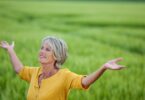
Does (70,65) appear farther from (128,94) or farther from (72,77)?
(72,77)

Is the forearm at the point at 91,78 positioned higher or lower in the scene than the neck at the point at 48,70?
lower

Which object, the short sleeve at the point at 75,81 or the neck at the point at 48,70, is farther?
the neck at the point at 48,70

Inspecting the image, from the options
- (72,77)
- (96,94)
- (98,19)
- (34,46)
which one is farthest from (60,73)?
(98,19)

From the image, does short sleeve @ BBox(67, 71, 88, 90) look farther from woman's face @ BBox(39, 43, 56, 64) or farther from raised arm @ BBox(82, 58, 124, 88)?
woman's face @ BBox(39, 43, 56, 64)

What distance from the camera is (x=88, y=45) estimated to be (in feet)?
14.8

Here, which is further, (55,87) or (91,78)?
(55,87)

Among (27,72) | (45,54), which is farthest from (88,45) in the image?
(45,54)

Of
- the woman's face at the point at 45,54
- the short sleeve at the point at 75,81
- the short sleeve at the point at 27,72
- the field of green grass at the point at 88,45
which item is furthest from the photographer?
the field of green grass at the point at 88,45

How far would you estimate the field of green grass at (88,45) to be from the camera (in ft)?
9.93

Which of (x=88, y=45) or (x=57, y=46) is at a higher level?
(x=57, y=46)

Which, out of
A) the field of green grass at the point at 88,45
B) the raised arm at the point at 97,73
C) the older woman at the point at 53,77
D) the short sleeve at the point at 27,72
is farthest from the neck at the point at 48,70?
the field of green grass at the point at 88,45

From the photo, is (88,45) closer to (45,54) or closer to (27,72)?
(27,72)

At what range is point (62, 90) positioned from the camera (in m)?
2.29

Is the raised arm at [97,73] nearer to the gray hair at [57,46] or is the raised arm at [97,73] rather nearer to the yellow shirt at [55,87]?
the yellow shirt at [55,87]
